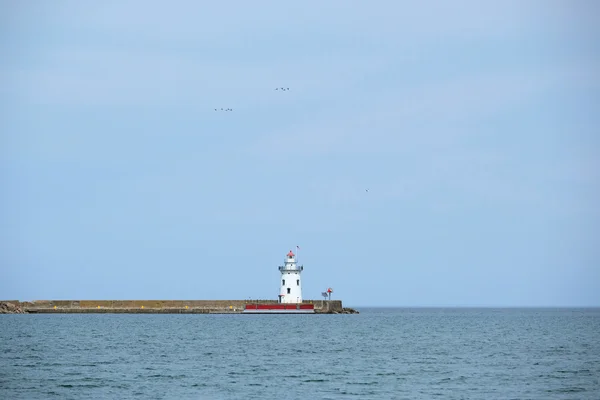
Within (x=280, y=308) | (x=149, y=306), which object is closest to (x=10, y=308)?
(x=149, y=306)

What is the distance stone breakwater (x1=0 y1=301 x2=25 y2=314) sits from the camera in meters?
113

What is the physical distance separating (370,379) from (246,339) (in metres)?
27.2

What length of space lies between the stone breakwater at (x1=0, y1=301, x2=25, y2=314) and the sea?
4536cm

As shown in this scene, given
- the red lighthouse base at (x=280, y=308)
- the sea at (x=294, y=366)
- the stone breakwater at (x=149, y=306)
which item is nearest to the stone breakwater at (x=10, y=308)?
the stone breakwater at (x=149, y=306)

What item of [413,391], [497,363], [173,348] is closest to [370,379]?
[413,391]

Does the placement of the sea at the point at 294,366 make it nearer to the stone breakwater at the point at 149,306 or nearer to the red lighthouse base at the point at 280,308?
the red lighthouse base at the point at 280,308

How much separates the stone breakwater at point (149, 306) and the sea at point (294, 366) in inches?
1514

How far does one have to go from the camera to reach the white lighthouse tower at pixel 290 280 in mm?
100000

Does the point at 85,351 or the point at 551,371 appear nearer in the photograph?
the point at 551,371

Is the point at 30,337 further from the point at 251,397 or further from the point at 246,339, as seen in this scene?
the point at 251,397

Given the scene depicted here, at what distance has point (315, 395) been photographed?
33.8 m

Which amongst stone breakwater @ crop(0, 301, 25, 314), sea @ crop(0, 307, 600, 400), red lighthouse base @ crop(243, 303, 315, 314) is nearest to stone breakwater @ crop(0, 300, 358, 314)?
stone breakwater @ crop(0, 301, 25, 314)

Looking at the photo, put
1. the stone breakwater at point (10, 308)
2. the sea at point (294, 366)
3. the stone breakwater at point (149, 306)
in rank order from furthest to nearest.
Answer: the stone breakwater at point (10, 308)
the stone breakwater at point (149, 306)
the sea at point (294, 366)

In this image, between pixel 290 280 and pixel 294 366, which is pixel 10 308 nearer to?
pixel 290 280
